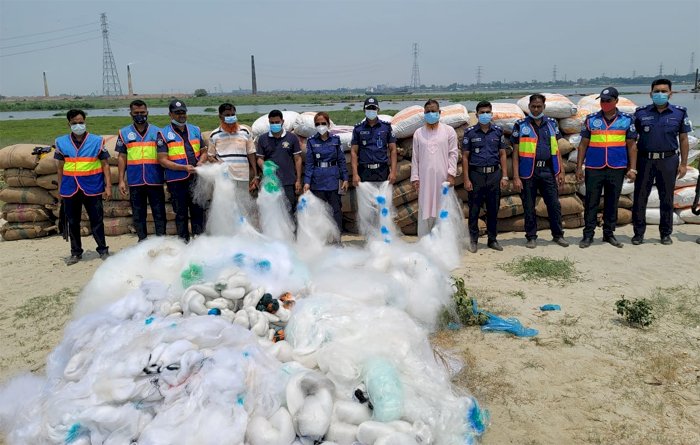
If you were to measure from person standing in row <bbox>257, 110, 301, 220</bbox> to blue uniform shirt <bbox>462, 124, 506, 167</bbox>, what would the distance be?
1986mm

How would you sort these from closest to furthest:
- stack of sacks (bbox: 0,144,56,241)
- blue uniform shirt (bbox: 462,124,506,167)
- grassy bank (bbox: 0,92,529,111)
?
blue uniform shirt (bbox: 462,124,506,167)
stack of sacks (bbox: 0,144,56,241)
grassy bank (bbox: 0,92,529,111)

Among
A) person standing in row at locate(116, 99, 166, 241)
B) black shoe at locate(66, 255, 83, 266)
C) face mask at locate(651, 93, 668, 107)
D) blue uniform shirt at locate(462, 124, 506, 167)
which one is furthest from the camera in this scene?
black shoe at locate(66, 255, 83, 266)

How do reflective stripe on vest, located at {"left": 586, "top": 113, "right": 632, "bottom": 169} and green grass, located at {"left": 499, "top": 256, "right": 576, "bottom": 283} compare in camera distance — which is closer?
green grass, located at {"left": 499, "top": 256, "right": 576, "bottom": 283}

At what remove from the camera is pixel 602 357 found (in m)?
3.64

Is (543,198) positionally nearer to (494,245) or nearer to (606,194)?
(606,194)

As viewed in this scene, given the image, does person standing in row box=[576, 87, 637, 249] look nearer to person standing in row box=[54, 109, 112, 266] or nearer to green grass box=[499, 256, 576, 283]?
green grass box=[499, 256, 576, 283]

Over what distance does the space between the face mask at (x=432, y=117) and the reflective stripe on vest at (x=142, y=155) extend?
9.82 feet

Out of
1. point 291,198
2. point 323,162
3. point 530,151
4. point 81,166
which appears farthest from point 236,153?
point 530,151

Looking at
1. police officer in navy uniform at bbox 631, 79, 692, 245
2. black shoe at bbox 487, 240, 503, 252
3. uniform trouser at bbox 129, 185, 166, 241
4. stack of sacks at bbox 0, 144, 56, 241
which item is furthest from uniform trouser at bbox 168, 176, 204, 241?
police officer in navy uniform at bbox 631, 79, 692, 245

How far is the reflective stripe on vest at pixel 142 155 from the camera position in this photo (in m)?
5.79

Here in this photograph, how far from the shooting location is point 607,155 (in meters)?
5.86

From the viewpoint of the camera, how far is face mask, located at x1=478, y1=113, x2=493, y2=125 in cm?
584

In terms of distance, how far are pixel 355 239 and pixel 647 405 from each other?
4129mm

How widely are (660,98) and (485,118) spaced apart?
1.88 metres
